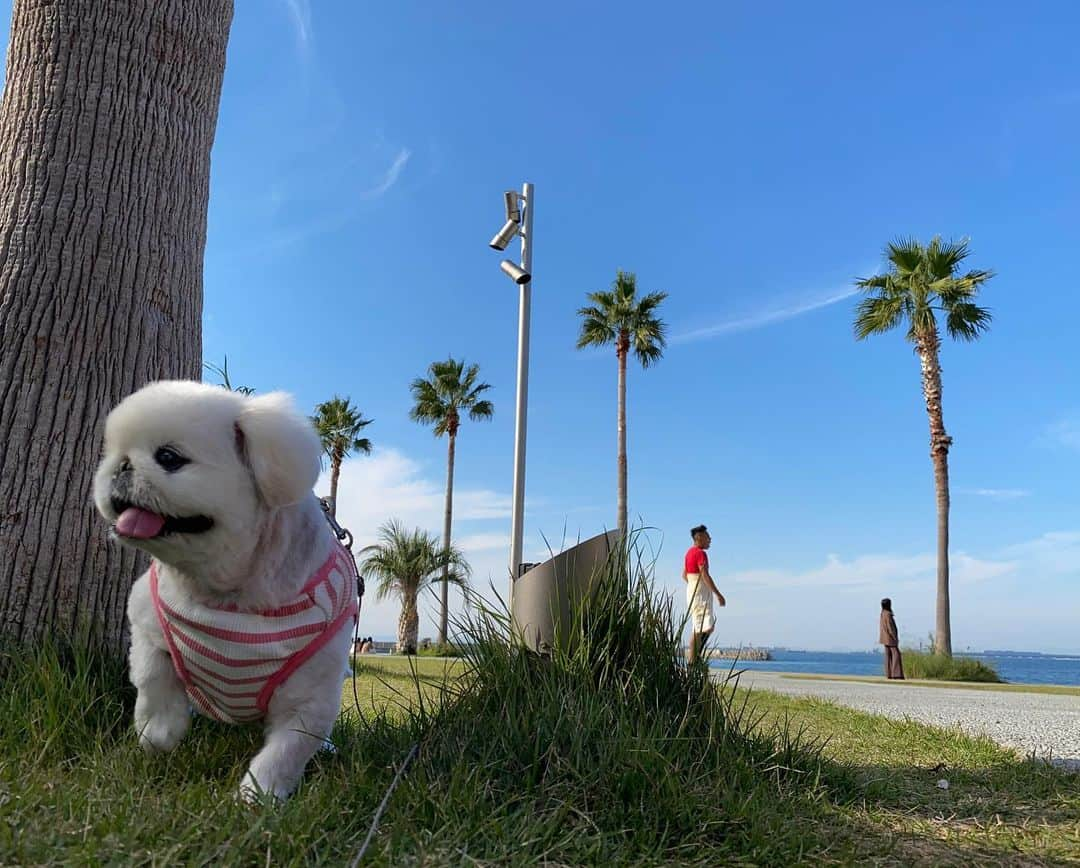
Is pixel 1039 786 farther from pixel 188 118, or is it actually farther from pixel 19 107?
pixel 19 107

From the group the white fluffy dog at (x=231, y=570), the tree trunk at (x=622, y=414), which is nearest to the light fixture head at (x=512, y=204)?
the white fluffy dog at (x=231, y=570)

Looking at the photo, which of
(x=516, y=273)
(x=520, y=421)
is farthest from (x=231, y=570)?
(x=516, y=273)

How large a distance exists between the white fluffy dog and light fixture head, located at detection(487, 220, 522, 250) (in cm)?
610

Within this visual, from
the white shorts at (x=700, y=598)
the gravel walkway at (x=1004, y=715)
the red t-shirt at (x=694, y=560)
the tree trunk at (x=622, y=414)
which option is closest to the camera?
the gravel walkway at (x=1004, y=715)

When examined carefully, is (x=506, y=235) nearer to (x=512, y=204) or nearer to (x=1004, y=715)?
(x=512, y=204)

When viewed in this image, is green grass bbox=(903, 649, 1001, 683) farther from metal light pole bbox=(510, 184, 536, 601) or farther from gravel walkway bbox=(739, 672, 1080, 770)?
metal light pole bbox=(510, 184, 536, 601)

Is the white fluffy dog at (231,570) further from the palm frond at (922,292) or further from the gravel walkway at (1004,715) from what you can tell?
the palm frond at (922,292)

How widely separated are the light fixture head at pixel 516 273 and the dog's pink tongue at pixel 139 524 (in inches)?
228

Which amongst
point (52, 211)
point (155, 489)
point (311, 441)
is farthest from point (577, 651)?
point (52, 211)

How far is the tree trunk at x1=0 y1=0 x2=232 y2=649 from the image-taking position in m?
3.37

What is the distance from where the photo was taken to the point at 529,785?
246 cm

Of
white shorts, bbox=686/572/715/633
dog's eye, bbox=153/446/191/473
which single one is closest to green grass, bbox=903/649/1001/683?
white shorts, bbox=686/572/715/633

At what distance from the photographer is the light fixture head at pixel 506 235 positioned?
8.43 meters

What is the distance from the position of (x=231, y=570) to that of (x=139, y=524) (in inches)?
12.9
